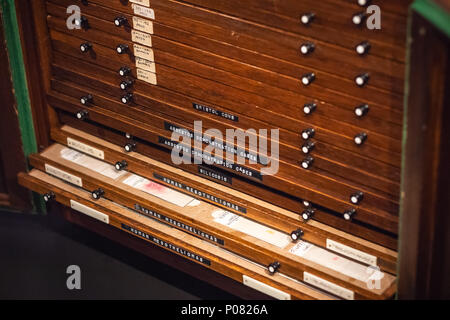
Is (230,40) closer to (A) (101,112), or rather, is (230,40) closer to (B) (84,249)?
(A) (101,112)

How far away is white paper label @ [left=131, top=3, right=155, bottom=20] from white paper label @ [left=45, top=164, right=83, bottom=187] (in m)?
0.94

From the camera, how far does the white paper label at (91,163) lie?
432cm

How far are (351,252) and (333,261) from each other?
9cm

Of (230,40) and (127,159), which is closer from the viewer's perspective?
(230,40)

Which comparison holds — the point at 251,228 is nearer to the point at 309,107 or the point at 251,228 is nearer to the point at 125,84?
the point at 309,107

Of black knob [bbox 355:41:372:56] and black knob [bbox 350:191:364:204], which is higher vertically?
black knob [bbox 355:41:372:56]

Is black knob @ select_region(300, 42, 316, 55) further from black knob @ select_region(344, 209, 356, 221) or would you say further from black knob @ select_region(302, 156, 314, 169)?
black knob @ select_region(344, 209, 356, 221)

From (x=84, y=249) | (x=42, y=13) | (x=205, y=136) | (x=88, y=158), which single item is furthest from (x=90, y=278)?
(x=42, y=13)

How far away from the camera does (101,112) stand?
14.1 ft

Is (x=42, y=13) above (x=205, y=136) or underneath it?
above

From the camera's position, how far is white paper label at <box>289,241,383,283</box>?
11.7 feet

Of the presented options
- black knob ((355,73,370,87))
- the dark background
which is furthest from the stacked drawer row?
the dark background

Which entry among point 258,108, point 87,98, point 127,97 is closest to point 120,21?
point 127,97

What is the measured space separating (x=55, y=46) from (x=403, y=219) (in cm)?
205
